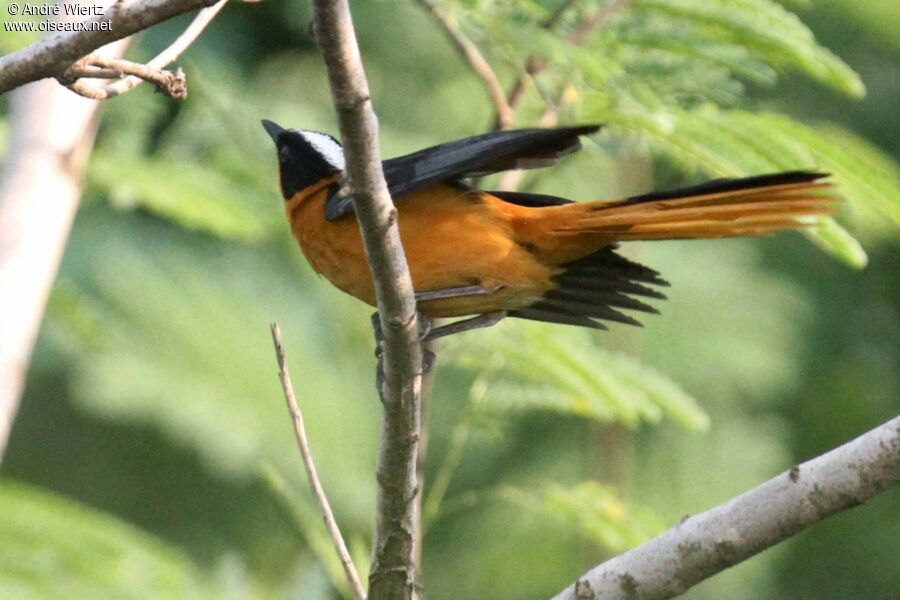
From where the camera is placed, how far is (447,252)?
3.61 meters

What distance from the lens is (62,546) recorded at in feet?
15.3

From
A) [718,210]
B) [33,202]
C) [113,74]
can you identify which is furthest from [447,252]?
[33,202]

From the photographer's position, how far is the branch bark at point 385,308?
2090 millimetres

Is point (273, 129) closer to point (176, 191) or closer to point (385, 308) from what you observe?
point (176, 191)

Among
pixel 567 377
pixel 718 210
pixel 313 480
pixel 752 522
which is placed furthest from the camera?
pixel 567 377

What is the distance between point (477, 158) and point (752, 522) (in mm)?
1159

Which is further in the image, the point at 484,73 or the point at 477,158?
the point at 484,73

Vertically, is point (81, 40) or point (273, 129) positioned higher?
point (273, 129)

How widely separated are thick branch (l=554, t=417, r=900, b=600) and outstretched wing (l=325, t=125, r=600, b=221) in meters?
0.87

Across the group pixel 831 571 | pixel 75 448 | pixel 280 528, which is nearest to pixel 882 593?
pixel 831 571

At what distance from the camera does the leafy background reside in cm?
413

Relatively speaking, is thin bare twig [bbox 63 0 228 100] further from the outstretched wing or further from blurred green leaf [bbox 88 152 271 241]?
blurred green leaf [bbox 88 152 271 241]

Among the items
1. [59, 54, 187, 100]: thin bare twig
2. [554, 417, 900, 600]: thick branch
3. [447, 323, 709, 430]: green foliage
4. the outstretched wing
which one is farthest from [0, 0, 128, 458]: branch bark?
[554, 417, 900, 600]: thick branch

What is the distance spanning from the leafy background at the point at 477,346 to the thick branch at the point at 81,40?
66.3 inches
